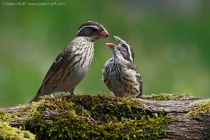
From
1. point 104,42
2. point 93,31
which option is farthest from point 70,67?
point 104,42

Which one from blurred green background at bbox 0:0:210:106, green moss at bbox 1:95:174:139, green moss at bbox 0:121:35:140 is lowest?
green moss at bbox 0:121:35:140

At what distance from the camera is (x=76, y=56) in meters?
7.87

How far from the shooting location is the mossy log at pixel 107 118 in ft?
18.9

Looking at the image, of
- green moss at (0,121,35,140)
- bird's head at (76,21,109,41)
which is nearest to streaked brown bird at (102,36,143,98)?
bird's head at (76,21,109,41)

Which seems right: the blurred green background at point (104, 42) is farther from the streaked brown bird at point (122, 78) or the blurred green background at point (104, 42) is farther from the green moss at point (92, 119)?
the green moss at point (92, 119)

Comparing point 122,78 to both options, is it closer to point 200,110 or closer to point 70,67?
point 70,67

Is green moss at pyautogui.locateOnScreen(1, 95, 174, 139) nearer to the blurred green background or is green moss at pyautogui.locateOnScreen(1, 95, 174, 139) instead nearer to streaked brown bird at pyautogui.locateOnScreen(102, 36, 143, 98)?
streaked brown bird at pyautogui.locateOnScreen(102, 36, 143, 98)

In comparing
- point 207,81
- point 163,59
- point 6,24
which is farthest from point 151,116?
point 6,24

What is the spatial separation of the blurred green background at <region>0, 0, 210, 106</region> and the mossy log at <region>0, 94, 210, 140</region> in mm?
Answer: 3979

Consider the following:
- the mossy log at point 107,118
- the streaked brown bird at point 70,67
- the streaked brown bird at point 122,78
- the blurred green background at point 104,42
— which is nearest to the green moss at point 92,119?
the mossy log at point 107,118

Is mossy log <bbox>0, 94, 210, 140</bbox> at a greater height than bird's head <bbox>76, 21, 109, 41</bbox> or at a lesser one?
lesser

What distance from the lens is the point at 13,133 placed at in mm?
5273

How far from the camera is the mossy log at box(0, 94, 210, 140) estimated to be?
5.76 m

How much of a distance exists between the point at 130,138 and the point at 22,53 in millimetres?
6287
